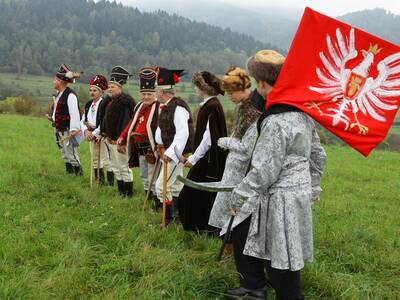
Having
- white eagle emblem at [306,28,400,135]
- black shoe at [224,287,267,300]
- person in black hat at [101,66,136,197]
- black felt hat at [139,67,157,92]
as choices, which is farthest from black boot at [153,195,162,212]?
white eagle emblem at [306,28,400,135]

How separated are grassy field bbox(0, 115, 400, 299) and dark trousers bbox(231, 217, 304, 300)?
18.9 inches

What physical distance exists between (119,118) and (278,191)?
468 cm

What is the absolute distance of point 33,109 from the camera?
31.5 meters

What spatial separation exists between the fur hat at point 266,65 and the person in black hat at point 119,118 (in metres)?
4.38

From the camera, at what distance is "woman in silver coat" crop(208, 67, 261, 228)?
3.92 m

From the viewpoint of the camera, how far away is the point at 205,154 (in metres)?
5.17

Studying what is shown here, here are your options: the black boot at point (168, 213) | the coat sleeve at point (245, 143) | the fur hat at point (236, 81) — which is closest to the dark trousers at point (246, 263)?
the coat sleeve at point (245, 143)

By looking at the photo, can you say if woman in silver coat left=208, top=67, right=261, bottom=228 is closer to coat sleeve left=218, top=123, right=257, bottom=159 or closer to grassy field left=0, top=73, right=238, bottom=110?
coat sleeve left=218, top=123, right=257, bottom=159

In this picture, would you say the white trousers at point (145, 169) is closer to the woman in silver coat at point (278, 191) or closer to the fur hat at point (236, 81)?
the fur hat at point (236, 81)

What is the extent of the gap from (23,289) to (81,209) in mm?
2581

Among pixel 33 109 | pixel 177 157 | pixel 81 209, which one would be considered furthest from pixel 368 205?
pixel 33 109

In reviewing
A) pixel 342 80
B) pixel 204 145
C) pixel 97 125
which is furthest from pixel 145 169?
pixel 342 80

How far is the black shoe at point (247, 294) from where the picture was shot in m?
3.62

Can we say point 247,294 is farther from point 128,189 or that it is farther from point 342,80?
point 128,189
